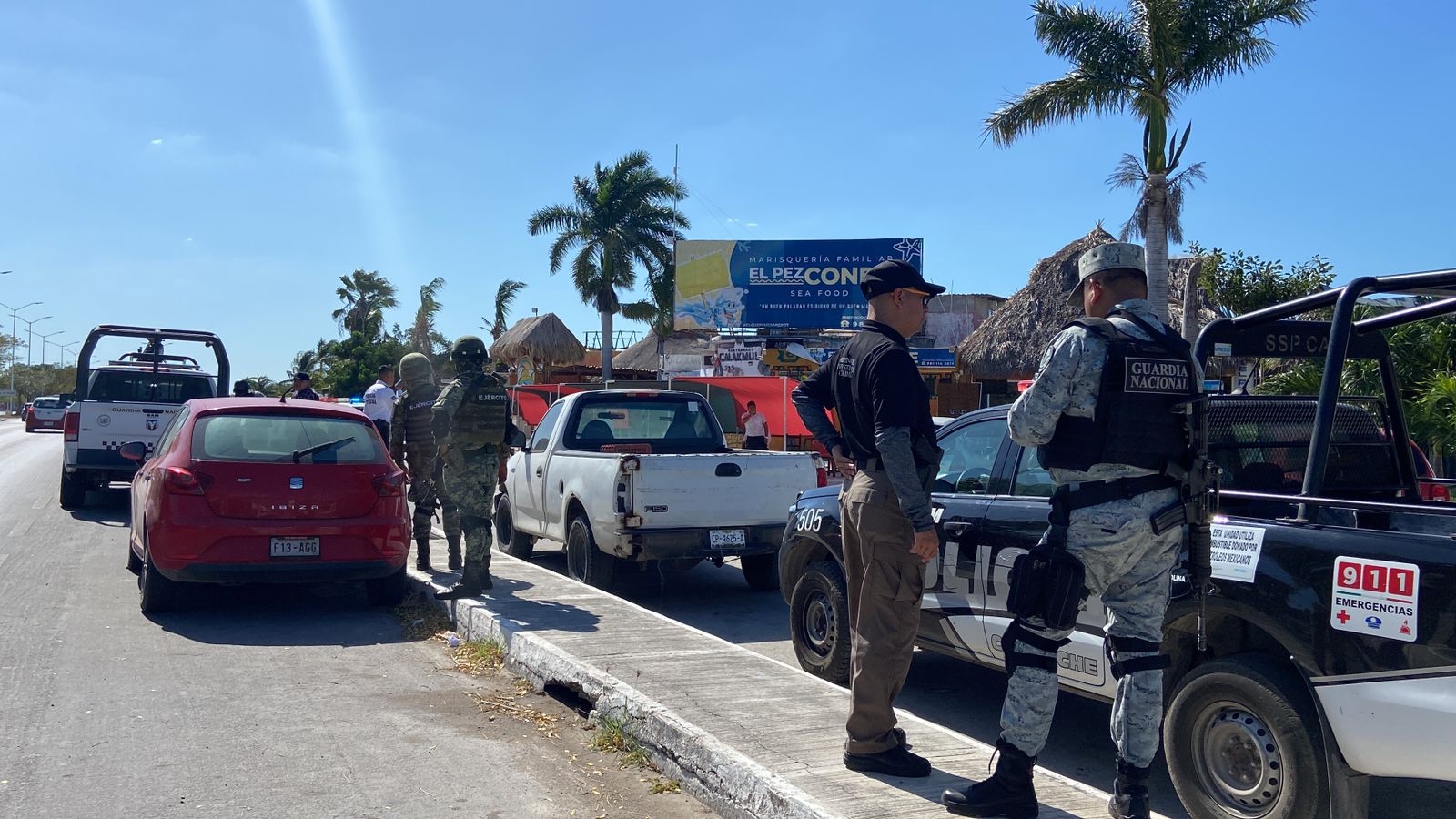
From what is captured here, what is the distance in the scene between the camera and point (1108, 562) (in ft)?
12.6

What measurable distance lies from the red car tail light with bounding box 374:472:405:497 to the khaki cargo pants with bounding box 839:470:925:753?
472cm

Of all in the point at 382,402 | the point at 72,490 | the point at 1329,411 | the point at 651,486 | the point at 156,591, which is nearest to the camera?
the point at 1329,411

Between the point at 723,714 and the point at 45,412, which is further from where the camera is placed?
the point at 45,412

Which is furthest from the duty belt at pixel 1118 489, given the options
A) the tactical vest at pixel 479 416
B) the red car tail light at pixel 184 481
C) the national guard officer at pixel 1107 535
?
the red car tail light at pixel 184 481

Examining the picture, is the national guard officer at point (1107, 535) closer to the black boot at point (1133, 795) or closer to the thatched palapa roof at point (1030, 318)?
the black boot at point (1133, 795)

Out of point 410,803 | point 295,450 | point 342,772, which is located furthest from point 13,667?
point 410,803

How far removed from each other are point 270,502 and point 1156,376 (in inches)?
236

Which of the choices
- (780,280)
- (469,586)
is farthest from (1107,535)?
(780,280)

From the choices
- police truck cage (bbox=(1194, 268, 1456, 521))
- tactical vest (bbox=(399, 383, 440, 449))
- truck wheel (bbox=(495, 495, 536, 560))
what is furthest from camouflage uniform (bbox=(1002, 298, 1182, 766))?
truck wheel (bbox=(495, 495, 536, 560))

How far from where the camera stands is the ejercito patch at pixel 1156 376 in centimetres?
378

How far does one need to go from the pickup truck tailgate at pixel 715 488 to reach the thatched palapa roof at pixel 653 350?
34.2m

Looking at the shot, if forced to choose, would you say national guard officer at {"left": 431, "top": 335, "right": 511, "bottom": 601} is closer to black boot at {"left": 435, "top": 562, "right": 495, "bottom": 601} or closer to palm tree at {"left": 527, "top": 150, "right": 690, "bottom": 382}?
black boot at {"left": 435, "top": 562, "right": 495, "bottom": 601}

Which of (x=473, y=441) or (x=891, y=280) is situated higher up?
(x=891, y=280)

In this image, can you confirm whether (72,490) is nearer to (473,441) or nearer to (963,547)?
(473,441)
